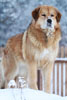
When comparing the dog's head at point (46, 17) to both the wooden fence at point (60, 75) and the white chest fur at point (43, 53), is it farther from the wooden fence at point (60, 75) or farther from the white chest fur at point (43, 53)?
the wooden fence at point (60, 75)

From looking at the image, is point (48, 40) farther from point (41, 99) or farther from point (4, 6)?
point (41, 99)

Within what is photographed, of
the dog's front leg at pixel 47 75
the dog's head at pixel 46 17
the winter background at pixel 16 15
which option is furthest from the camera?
the winter background at pixel 16 15

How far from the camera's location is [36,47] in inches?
83.0

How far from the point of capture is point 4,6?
7.75 ft

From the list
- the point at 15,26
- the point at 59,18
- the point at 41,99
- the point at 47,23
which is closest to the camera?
the point at 41,99

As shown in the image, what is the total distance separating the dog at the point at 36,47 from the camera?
2.10m

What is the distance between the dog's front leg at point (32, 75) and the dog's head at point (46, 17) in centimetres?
46

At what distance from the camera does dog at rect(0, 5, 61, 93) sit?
210 cm

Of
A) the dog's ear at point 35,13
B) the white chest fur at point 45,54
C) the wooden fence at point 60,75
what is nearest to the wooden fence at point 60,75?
the wooden fence at point 60,75

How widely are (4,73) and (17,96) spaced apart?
94 cm

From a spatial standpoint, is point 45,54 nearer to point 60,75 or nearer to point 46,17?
point 46,17

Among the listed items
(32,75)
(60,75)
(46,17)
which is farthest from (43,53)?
(60,75)

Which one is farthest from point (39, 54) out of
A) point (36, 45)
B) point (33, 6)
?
point (33, 6)

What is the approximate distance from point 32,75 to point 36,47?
1.07 ft
